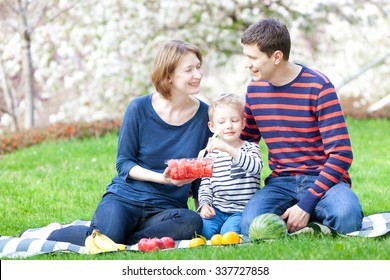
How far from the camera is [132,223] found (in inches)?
185

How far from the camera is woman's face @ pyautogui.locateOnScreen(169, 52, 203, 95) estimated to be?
4.70 m

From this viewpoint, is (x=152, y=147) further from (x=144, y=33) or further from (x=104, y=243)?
(x=144, y=33)

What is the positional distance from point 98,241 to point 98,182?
2676mm

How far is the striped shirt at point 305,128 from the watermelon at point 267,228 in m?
0.24

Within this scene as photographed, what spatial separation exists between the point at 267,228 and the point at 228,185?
581 millimetres

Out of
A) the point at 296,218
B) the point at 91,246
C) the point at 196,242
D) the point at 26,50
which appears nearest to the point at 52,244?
the point at 91,246

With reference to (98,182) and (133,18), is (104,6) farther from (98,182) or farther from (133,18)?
(98,182)

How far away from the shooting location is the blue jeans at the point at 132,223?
458 centimetres

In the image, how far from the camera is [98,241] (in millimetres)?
4422

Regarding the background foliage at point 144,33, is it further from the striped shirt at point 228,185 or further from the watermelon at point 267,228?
the watermelon at point 267,228

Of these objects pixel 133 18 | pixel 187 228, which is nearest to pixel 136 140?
pixel 187 228

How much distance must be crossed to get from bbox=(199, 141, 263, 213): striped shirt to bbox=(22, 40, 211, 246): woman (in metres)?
0.13

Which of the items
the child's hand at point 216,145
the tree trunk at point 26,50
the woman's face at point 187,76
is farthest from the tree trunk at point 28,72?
the child's hand at point 216,145

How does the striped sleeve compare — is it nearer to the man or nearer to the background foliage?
the man
